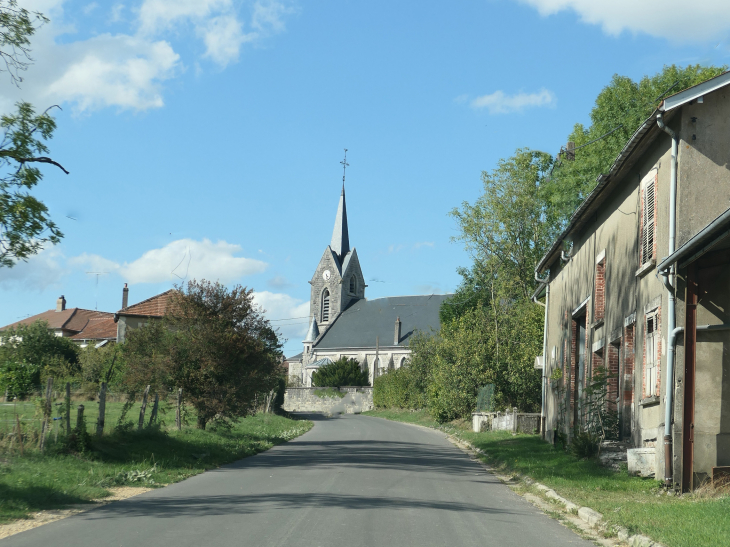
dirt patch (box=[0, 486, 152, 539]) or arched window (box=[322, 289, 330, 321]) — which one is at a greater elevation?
arched window (box=[322, 289, 330, 321])

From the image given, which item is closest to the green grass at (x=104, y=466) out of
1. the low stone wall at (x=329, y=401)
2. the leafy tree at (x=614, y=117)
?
the leafy tree at (x=614, y=117)

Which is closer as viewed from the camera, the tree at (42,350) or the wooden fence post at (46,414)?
the wooden fence post at (46,414)

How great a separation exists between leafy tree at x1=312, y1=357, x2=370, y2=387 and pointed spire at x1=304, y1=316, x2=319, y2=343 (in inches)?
680

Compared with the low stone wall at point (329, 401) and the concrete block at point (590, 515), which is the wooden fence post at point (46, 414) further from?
the low stone wall at point (329, 401)

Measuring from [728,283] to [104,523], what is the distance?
9673 mm

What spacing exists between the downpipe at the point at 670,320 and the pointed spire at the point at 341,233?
297 feet

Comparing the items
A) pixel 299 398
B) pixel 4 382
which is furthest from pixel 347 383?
pixel 4 382

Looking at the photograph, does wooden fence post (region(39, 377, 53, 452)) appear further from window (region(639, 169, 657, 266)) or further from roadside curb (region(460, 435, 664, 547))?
window (region(639, 169, 657, 266))

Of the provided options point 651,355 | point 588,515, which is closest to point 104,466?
point 588,515

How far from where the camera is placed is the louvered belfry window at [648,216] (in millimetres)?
13641

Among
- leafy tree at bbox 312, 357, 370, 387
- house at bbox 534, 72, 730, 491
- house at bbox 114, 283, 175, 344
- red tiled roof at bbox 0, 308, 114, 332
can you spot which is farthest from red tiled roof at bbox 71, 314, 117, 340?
house at bbox 534, 72, 730, 491

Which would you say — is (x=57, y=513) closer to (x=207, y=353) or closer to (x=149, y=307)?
(x=207, y=353)

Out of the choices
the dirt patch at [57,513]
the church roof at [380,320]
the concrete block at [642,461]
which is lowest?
the dirt patch at [57,513]

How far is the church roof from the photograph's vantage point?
93.0 metres
